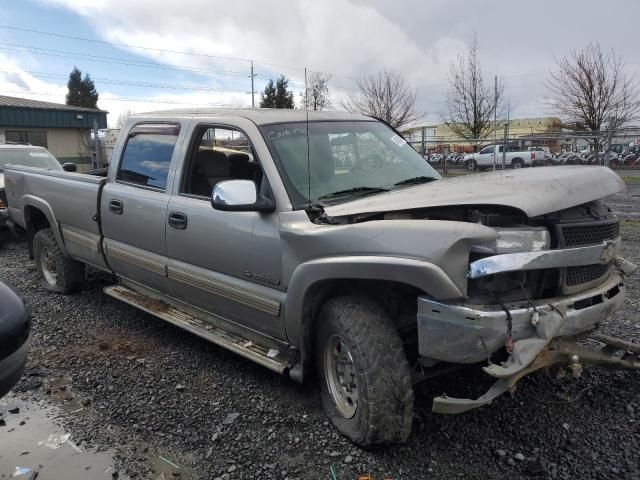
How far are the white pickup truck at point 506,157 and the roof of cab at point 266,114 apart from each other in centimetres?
1290

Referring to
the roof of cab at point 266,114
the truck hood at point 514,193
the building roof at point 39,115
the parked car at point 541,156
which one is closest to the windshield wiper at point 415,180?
the truck hood at point 514,193

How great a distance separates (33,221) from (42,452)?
3937 millimetres

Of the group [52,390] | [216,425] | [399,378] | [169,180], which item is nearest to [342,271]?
[399,378]

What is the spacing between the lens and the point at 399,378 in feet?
9.23

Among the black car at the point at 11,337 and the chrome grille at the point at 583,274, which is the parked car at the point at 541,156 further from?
the black car at the point at 11,337

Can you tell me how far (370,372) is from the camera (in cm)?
282

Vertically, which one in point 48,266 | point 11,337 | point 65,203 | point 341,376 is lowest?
point 341,376

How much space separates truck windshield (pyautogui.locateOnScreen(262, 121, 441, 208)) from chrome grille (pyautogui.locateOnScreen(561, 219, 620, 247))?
1.21m

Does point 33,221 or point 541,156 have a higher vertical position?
point 541,156

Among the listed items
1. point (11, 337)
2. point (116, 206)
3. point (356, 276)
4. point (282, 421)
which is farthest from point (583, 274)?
point (116, 206)

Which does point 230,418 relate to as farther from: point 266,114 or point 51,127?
point 51,127

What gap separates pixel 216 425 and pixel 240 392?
0.42m

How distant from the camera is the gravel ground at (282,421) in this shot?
2875 millimetres

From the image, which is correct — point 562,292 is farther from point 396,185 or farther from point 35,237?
point 35,237
